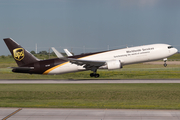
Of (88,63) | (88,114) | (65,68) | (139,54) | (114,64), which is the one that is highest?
(139,54)

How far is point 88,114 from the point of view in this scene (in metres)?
15.4

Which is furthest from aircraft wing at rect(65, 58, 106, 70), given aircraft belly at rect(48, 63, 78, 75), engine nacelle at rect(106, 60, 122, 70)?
aircraft belly at rect(48, 63, 78, 75)

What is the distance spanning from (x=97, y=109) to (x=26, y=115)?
15.6ft

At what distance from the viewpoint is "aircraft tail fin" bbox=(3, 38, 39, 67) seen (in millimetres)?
39781

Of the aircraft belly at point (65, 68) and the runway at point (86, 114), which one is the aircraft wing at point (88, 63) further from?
the runway at point (86, 114)

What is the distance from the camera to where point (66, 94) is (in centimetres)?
2464

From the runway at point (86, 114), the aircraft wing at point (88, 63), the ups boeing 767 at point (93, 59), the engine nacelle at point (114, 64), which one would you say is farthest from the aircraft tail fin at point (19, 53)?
the runway at point (86, 114)

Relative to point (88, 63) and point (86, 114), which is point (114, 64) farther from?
point (86, 114)

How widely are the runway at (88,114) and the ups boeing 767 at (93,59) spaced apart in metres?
22.2

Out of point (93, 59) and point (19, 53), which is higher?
point (19, 53)

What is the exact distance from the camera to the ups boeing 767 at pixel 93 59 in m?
39.5

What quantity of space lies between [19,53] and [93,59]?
481 inches

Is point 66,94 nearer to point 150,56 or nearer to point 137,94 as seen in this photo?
point 137,94

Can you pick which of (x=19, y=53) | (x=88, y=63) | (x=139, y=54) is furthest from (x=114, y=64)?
(x=19, y=53)
